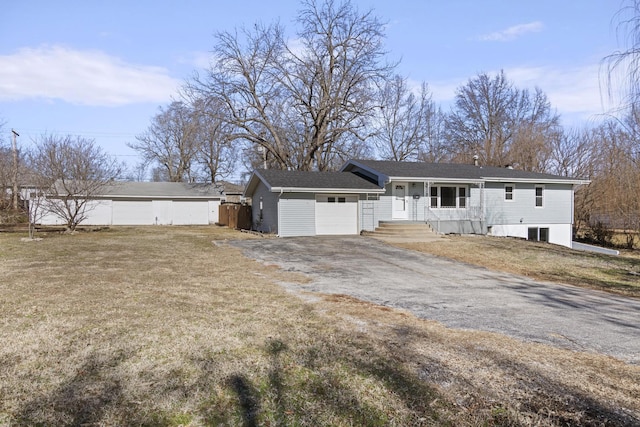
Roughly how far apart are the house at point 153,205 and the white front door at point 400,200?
1563 centimetres

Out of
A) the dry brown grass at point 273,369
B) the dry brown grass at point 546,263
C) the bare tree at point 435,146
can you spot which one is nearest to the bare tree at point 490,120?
the bare tree at point 435,146

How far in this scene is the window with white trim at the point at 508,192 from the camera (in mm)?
22758

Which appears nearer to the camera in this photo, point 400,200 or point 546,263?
point 546,263

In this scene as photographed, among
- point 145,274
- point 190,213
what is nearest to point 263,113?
point 190,213

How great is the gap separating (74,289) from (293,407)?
5639 mm

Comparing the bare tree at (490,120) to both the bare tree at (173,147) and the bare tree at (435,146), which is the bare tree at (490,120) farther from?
the bare tree at (173,147)

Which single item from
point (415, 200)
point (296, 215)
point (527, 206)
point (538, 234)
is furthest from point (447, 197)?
point (296, 215)

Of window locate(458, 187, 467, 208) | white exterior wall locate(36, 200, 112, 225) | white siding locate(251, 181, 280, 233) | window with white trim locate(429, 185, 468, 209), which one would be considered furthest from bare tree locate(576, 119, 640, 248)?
white exterior wall locate(36, 200, 112, 225)

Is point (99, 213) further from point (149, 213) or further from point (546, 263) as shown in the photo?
point (546, 263)

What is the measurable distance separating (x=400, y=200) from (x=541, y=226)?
344 inches

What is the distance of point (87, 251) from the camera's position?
13.1m

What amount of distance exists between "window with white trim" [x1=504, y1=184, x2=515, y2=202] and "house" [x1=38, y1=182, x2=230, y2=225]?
1990 centimetres

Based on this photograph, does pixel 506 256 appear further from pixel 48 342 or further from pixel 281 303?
pixel 48 342

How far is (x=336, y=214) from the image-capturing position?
66.7 ft
